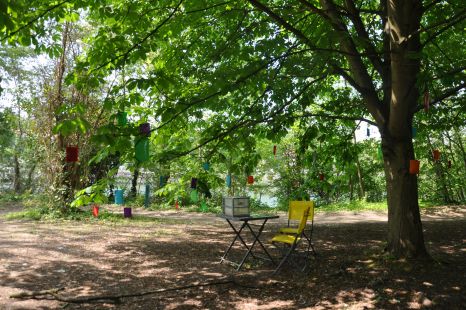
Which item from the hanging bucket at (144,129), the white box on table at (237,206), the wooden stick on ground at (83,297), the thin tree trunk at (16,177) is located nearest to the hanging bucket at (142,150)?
the hanging bucket at (144,129)

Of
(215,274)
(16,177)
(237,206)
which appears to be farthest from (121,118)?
(16,177)

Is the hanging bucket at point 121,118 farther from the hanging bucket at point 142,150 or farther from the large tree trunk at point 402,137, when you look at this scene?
the large tree trunk at point 402,137

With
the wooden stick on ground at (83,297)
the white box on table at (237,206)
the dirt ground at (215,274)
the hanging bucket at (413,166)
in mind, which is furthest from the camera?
the white box on table at (237,206)

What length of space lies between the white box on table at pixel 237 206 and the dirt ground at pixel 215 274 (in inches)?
31.1

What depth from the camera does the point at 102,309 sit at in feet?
13.2

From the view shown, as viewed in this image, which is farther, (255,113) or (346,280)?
(255,113)

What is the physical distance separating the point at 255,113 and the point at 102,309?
3501 millimetres

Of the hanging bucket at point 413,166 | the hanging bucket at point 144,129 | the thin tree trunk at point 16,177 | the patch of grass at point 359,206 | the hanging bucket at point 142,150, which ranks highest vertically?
the thin tree trunk at point 16,177

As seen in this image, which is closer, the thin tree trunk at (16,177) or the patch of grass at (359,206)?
the patch of grass at (359,206)

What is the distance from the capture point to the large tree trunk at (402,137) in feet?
16.3

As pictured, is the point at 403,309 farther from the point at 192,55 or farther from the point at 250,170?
the point at 192,55

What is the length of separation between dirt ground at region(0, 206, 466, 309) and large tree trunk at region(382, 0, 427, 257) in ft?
1.13

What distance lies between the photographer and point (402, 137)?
5422mm

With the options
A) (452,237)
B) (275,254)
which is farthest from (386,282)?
(452,237)
